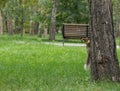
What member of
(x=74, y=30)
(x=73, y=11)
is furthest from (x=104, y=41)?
(x=73, y=11)

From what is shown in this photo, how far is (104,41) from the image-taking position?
7.93m

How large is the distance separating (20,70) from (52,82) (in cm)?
209

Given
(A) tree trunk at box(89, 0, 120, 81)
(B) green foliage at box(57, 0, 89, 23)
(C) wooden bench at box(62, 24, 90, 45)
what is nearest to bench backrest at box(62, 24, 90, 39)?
(C) wooden bench at box(62, 24, 90, 45)

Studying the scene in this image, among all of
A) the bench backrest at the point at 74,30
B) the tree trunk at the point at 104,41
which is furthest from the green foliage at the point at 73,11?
the tree trunk at the point at 104,41

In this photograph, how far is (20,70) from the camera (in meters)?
9.77

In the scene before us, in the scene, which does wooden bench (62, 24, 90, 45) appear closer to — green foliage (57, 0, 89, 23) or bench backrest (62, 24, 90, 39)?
bench backrest (62, 24, 90, 39)

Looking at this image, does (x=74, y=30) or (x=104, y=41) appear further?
(x=74, y=30)

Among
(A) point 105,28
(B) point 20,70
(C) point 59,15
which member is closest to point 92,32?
(A) point 105,28

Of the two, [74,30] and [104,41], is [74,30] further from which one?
[104,41]

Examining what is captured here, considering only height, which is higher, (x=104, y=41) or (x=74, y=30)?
(x=104, y=41)

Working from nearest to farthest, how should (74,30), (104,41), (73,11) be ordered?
(104,41) → (74,30) → (73,11)

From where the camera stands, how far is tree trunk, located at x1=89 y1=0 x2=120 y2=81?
7938 millimetres

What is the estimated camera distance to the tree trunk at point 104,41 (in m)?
7.94

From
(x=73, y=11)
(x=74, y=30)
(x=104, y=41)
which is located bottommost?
(x=74, y=30)
